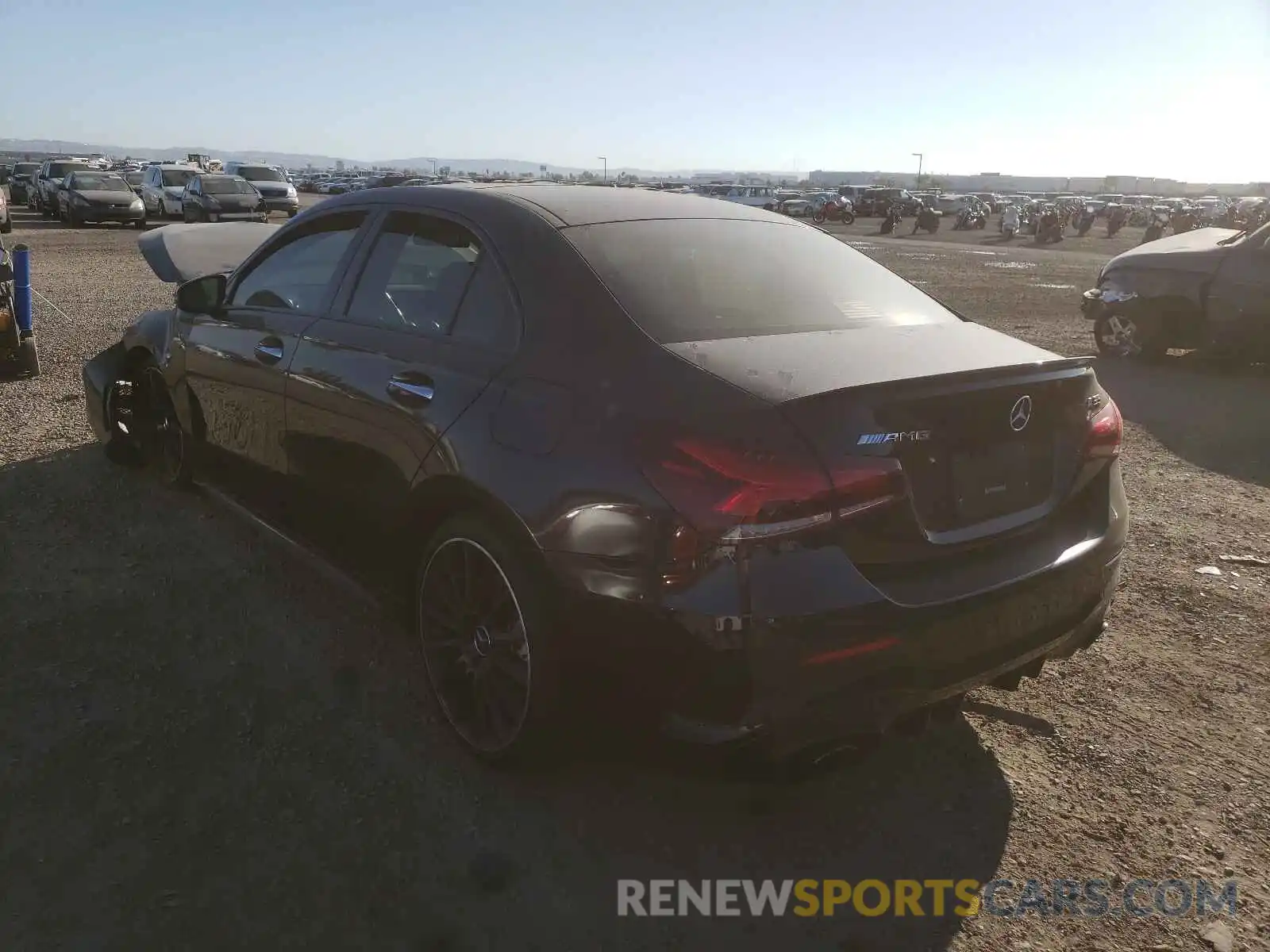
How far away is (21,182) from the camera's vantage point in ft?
126

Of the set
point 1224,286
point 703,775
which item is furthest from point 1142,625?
point 1224,286

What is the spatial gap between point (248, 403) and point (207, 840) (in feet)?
6.75

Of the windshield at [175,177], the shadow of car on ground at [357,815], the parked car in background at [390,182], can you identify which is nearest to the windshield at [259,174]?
the windshield at [175,177]

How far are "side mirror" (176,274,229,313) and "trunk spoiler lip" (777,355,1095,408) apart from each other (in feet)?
10.7

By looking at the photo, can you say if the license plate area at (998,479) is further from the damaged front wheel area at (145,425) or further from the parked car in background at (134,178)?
the parked car in background at (134,178)

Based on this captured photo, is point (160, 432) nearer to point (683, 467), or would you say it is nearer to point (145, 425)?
point (145, 425)

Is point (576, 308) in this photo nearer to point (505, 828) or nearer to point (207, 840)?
point (505, 828)

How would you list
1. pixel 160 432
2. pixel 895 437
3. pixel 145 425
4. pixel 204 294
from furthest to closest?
1. pixel 145 425
2. pixel 160 432
3. pixel 204 294
4. pixel 895 437

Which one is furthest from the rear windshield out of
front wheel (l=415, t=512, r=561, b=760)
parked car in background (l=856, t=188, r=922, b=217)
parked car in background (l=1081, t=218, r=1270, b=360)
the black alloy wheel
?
parked car in background (l=856, t=188, r=922, b=217)

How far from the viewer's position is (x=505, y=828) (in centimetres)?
281

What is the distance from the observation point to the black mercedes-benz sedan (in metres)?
2.32

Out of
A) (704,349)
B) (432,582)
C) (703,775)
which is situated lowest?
(703,775)

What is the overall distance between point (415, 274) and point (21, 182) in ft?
142

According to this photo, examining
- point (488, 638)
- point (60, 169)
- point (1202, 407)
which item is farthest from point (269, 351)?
point (60, 169)
